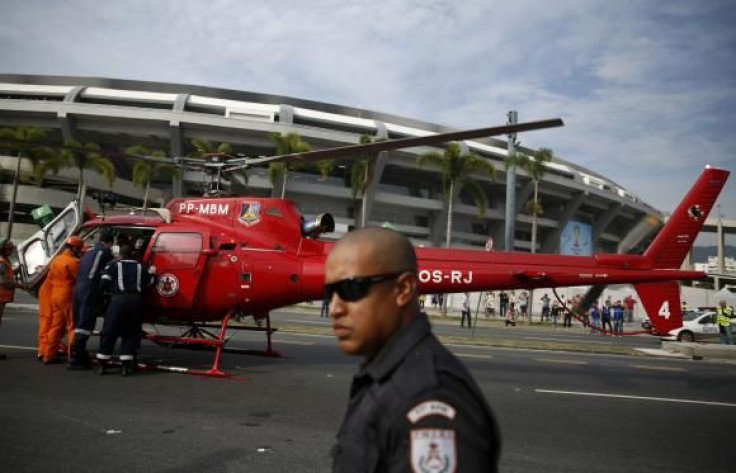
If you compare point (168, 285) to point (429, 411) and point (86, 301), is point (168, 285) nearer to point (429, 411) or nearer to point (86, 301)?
point (86, 301)

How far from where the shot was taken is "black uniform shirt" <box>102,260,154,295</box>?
7.28 metres

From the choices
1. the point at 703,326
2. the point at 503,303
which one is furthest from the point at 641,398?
the point at 503,303

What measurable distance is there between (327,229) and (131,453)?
4.54m

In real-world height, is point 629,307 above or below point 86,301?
below

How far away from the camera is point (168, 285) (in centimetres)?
784

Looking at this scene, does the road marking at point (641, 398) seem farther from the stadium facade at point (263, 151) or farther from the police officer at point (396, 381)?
the stadium facade at point (263, 151)

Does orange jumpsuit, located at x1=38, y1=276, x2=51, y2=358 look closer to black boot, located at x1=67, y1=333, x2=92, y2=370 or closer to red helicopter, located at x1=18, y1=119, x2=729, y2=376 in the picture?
black boot, located at x1=67, y1=333, x2=92, y2=370

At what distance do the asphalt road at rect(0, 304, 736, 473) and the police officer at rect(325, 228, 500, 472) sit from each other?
9.17ft

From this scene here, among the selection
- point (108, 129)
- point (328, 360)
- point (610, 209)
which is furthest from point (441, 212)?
point (328, 360)

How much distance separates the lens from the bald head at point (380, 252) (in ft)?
5.22

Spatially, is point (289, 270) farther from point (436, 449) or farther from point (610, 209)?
point (610, 209)

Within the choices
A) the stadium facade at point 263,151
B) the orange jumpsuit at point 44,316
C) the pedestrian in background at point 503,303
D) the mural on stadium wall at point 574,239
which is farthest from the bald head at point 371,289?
the mural on stadium wall at point 574,239

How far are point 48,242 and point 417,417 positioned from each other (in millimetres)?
9645

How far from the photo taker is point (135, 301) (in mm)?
7348
